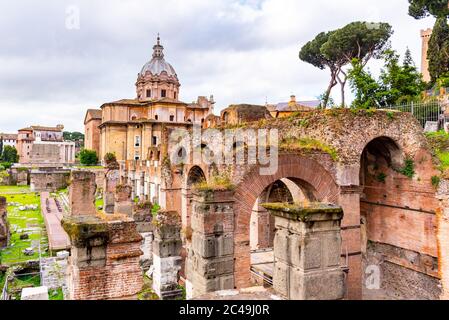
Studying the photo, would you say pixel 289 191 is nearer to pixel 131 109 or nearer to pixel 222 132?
pixel 222 132

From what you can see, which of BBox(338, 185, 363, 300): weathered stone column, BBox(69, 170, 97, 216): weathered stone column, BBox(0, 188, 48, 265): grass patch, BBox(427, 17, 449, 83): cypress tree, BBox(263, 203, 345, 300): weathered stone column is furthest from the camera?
BBox(427, 17, 449, 83): cypress tree

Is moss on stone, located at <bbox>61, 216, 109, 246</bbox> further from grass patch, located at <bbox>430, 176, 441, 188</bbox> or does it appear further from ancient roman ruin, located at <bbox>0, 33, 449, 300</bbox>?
grass patch, located at <bbox>430, 176, 441, 188</bbox>

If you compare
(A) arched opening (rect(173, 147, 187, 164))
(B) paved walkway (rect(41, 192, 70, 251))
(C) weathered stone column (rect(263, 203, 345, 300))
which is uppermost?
(A) arched opening (rect(173, 147, 187, 164))

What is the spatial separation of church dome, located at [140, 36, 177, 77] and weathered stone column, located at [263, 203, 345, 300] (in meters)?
51.2

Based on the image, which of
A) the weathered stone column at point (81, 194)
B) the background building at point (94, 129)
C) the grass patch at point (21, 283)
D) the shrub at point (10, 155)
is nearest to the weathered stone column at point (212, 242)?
the weathered stone column at point (81, 194)

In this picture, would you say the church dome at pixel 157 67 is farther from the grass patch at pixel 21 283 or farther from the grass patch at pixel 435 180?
the grass patch at pixel 435 180

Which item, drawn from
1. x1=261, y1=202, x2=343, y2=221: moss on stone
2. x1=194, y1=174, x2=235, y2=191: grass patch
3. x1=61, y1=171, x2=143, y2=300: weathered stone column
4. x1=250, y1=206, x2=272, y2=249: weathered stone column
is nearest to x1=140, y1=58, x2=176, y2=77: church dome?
x1=250, y1=206, x2=272, y2=249: weathered stone column

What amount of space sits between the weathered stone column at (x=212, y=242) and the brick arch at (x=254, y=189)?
0.28 m

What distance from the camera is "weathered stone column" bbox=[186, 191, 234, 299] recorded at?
786 cm

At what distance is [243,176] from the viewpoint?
8.70m

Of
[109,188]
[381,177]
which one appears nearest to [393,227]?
[381,177]

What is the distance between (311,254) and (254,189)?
5055 millimetres
